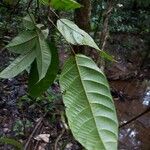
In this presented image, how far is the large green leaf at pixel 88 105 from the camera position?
18.5 inches

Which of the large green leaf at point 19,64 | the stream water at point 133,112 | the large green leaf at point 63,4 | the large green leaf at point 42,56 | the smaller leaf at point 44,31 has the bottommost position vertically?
the stream water at point 133,112

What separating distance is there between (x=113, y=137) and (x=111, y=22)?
7077mm

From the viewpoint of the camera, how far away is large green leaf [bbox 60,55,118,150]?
47cm

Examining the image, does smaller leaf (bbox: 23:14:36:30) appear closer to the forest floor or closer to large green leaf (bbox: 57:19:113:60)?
large green leaf (bbox: 57:19:113:60)

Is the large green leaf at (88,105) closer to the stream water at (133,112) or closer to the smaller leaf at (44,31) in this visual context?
the smaller leaf at (44,31)

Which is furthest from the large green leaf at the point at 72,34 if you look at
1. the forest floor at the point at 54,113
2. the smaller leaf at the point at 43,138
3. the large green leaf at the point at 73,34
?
the smaller leaf at the point at 43,138

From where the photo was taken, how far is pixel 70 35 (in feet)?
1.78

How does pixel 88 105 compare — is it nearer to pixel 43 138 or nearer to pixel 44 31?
pixel 44 31

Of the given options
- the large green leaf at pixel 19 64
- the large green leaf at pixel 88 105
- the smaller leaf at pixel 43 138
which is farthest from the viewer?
the smaller leaf at pixel 43 138

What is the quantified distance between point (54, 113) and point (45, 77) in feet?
9.47

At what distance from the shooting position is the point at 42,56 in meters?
0.55

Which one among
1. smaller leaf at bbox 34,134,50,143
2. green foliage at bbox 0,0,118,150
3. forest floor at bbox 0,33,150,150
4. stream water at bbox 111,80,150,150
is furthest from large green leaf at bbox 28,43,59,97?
stream water at bbox 111,80,150,150

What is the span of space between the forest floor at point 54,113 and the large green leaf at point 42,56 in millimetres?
1482

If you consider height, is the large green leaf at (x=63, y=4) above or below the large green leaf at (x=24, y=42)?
above
